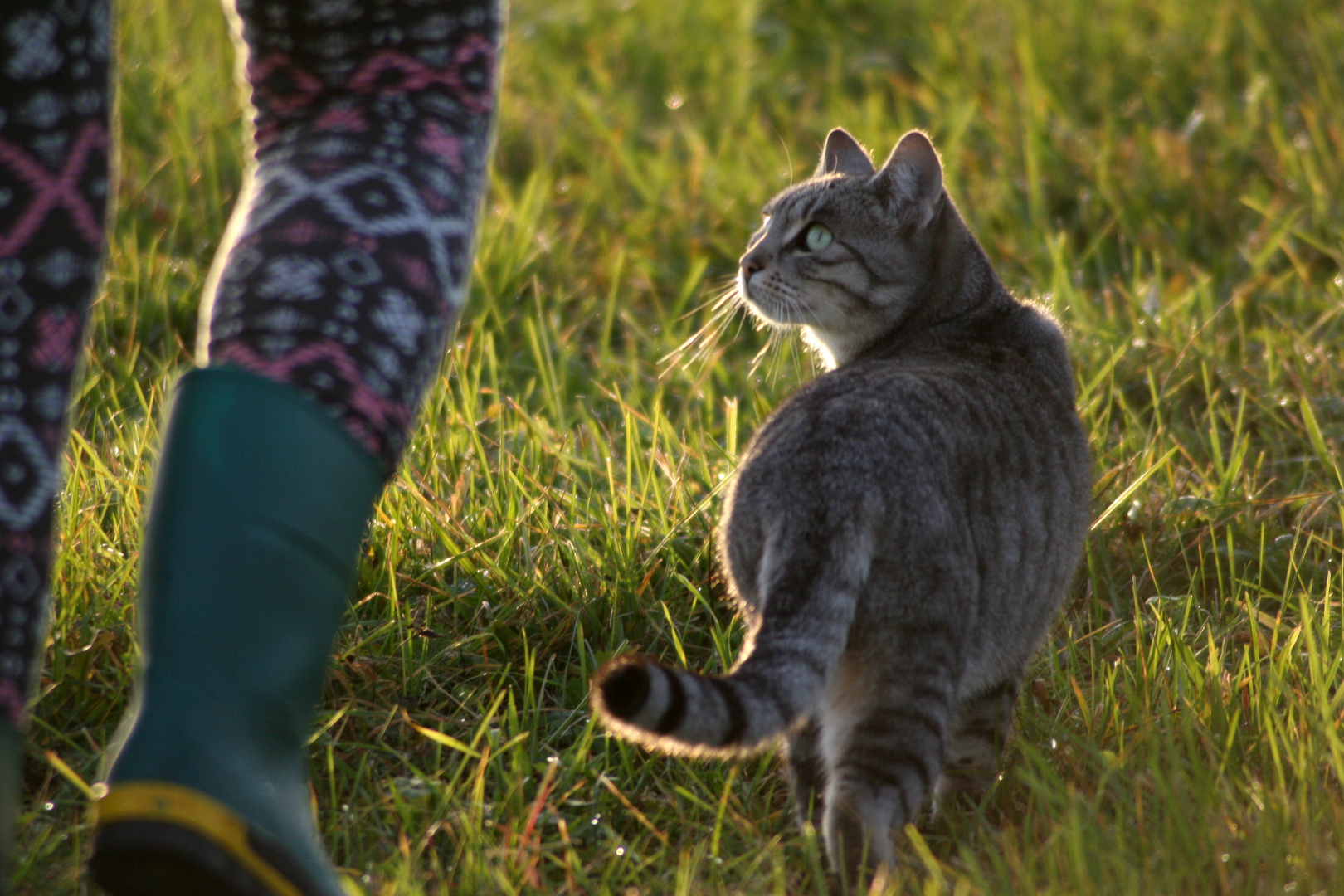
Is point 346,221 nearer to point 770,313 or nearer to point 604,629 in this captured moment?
point 604,629

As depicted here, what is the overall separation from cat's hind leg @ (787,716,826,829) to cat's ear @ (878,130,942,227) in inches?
44.4

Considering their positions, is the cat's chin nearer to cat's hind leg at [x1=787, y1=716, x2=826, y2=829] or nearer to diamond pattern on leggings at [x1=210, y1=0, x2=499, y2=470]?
cat's hind leg at [x1=787, y1=716, x2=826, y2=829]

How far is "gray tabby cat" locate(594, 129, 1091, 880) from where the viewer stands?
65.1 inches

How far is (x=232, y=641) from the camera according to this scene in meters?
Answer: 1.29

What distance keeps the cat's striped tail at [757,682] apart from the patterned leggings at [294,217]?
0.37 meters

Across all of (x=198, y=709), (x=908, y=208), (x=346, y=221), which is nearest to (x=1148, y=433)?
(x=908, y=208)

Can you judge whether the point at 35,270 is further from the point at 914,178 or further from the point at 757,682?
the point at 914,178

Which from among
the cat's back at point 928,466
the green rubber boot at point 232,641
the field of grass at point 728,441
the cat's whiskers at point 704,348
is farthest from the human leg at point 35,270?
the cat's whiskers at point 704,348

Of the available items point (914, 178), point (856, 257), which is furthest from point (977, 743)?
point (914, 178)

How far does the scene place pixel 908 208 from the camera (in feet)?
8.60

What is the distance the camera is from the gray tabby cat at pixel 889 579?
1.65 metres

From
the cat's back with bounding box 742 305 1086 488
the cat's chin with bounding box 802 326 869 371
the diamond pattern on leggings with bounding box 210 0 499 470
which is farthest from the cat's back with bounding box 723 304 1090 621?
the diamond pattern on leggings with bounding box 210 0 499 470

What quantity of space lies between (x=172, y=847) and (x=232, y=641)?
0.20 metres

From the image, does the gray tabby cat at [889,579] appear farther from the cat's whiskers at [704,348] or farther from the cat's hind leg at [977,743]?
the cat's whiskers at [704,348]
